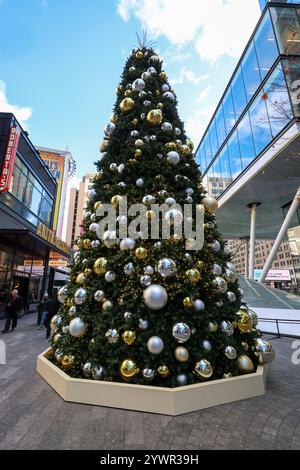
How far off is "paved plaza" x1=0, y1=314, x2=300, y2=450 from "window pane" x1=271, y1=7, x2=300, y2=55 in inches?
721

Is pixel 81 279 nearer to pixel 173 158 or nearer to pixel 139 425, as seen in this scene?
pixel 139 425

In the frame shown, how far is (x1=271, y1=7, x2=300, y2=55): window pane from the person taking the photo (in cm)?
1414

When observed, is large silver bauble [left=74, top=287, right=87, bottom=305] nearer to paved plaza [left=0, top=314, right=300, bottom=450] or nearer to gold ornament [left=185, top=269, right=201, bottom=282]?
paved plaza [left=0, top=314, right=300, bottom=450]

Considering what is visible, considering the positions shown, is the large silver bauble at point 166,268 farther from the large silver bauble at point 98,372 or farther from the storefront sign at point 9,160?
the storefront sign at point 9,160

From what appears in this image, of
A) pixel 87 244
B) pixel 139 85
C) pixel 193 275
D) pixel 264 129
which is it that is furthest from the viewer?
pixel 264 129

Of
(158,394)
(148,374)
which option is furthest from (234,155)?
(158,394)

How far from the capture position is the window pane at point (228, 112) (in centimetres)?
2048

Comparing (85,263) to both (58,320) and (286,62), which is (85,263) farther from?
(286,62)

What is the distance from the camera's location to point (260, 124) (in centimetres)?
1608

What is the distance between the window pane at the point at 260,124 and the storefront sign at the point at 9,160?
50.1 feet

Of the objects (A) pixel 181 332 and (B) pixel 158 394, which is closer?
(B) pixel 158 394

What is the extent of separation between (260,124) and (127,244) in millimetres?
16472
